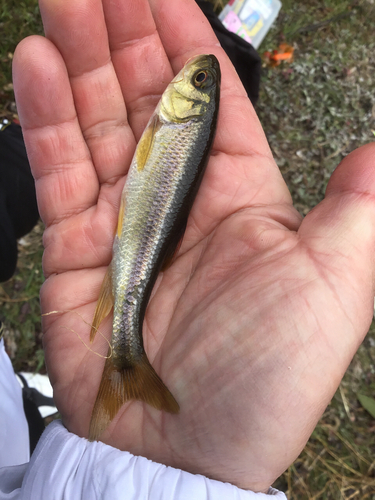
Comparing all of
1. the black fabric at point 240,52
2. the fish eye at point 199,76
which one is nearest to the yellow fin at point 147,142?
the fish eye at point 199,76

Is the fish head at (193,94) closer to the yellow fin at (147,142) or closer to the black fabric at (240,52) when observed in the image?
the yellow fin at (147,142)

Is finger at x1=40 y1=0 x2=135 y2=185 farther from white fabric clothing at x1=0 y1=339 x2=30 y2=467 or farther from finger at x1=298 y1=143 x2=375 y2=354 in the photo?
white fabric clothing at x1=0 y1=339 x2=30 y2=467

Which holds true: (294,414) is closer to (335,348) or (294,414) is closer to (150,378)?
(335,348)

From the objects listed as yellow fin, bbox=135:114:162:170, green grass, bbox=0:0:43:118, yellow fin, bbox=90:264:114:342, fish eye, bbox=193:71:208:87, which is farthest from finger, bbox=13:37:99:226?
green grass, bbox=0:0:43:118

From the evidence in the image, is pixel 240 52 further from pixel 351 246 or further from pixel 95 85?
pixel 351 246

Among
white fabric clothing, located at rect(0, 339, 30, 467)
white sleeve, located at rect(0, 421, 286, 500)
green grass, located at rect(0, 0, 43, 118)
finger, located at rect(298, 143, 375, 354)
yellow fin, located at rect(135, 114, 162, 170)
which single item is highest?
green grass, located at rect(0, 0, 43, 118)

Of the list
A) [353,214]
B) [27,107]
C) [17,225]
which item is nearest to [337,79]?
[353,214]
